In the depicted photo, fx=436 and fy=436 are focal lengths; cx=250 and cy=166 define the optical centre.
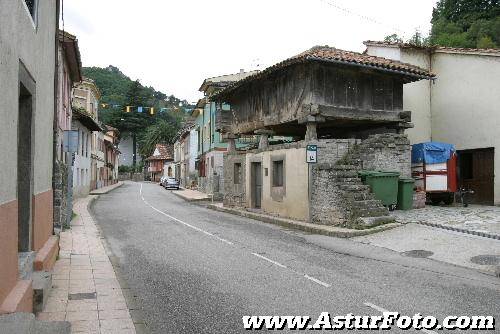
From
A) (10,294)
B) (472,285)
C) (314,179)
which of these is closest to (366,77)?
(314,179)

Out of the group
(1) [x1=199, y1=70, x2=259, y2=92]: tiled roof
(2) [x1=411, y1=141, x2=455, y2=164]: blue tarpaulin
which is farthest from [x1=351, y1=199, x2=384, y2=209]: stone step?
(1) [x1=199, y1=70, x2=259, y2=92]: tiled roof

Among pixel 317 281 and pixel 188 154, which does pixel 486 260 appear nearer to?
pixel 317 281

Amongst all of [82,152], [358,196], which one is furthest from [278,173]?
[82,152]

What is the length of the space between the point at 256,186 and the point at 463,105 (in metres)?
9.97

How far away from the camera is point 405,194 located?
16.2 meters

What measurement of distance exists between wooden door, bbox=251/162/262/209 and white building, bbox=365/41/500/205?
7.66 metres

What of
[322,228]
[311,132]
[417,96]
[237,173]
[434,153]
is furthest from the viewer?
[237,173]

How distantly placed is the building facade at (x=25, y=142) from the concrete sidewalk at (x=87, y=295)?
0.49 metres

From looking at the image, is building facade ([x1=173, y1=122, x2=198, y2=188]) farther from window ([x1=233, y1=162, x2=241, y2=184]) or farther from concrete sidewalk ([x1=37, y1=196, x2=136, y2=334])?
concrete sidewalk ([x1=37, y1=196, x2=136, y2=334])

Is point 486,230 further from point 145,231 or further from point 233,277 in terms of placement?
point 145,231

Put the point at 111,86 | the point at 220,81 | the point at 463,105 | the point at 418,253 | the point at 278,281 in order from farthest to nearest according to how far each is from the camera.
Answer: the point at 111,86
the point at 220,81
the point at 463,105
the point at 418,253
the point at 278,281

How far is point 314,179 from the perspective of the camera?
15.3 metres

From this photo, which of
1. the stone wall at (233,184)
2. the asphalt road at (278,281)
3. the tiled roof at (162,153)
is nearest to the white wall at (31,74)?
the asphalt road at (278,281)

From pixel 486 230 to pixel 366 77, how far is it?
795cm
